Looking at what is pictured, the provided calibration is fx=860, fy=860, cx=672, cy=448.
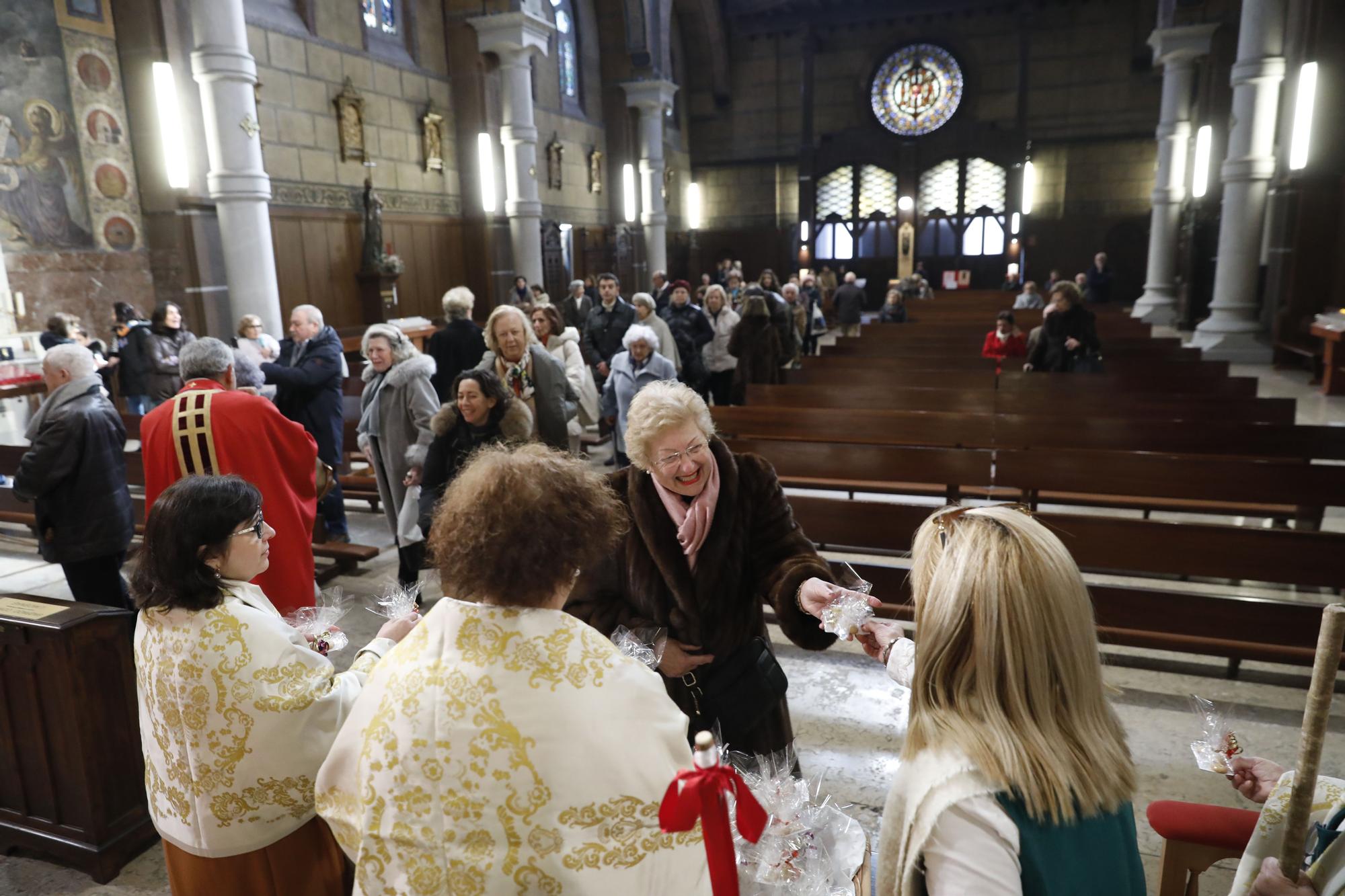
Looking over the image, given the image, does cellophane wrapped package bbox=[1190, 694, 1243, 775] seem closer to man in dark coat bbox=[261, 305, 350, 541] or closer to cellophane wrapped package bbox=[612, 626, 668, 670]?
cellophane wrapped package bbox=[612, 626, 668, 670]

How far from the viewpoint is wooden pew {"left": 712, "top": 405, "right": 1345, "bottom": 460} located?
5199 millimetres

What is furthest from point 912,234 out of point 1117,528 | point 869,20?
point 1117,528

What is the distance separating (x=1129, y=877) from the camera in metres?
1.24

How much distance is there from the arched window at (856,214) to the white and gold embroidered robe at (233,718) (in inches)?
957

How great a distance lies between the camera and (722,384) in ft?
28.3

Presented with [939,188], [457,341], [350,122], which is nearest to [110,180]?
[350,122]

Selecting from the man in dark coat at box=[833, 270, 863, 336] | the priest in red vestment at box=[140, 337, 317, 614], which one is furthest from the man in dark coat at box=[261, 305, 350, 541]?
the man in dark coat at box=[833, 270, 863, 336]

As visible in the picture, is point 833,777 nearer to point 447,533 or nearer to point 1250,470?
point 447,533

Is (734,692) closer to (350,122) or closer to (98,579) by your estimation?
(98,579)

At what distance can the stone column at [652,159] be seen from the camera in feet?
65.9

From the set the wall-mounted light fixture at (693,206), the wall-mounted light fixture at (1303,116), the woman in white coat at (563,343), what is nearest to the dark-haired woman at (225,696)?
the woman in white coat at (563,343)

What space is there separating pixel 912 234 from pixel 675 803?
24485 mm

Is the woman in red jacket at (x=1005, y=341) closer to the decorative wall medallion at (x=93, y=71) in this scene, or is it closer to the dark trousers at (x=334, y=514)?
the dark trousers at (x=334, y=514)

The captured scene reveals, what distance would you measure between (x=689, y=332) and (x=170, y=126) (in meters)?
6.14
